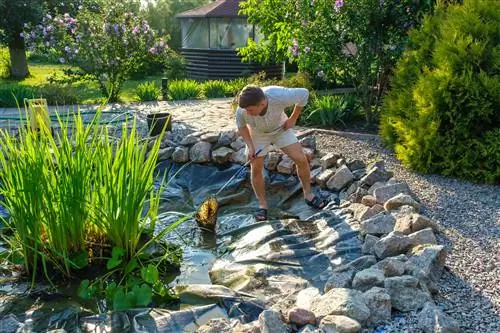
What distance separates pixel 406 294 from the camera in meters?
2.41

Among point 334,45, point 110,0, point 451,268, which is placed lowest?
point 451,268

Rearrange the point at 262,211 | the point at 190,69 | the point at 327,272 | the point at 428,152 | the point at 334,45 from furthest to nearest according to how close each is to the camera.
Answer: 1. the point at 190,69
2. the point at 334,45
3. the point at 428,152
4. the point at 262,211
5. the point at 327,272

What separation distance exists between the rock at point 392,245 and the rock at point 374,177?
1192 millimetres

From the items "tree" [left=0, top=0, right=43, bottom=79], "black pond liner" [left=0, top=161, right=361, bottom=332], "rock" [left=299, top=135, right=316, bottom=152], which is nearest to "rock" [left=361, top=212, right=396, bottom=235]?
"black pond liner" [left=0, top=161, right=361, bottom=332]

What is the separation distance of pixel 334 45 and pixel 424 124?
Answer: 2.37 m

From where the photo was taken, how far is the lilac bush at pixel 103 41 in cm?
955

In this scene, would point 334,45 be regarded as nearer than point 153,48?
Yes

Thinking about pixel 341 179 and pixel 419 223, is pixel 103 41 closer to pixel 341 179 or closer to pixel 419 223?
pixel 341 179

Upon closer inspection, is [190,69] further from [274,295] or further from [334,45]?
[274,295]

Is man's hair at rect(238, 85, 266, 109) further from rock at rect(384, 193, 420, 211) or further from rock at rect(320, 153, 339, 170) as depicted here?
rock at rect(320, 153, 339, 170)

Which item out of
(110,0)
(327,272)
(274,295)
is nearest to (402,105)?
(327,272)

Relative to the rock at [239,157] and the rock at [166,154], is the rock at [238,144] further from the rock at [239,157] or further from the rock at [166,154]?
the rock at [166,154]

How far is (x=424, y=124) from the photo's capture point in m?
4.70

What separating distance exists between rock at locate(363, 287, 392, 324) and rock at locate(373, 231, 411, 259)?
71 cm
